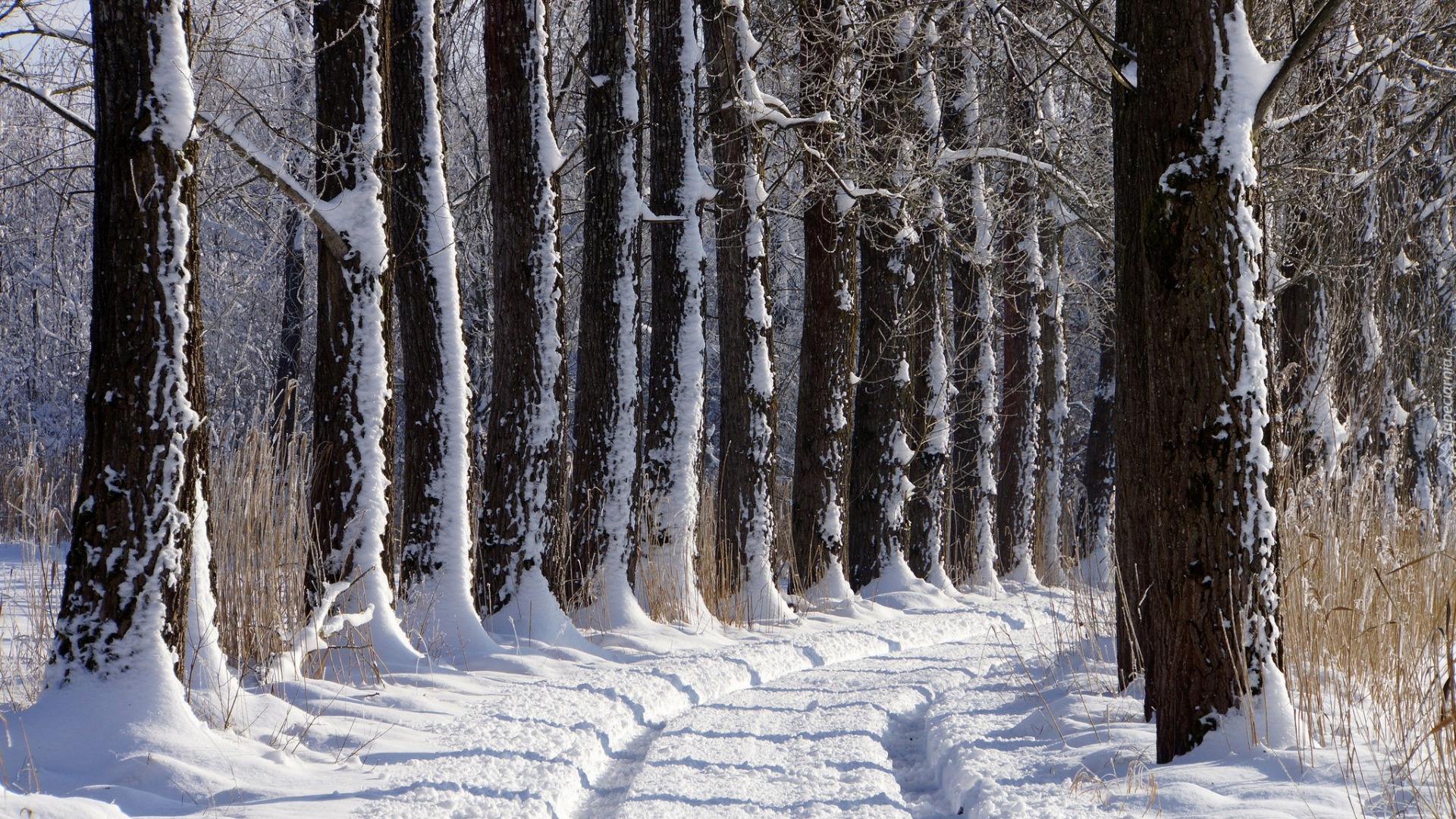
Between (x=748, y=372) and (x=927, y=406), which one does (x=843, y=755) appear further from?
(x=927, y=406)

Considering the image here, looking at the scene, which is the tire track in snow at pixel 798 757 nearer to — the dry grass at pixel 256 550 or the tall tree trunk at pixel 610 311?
the dry grass at pixel 256 550

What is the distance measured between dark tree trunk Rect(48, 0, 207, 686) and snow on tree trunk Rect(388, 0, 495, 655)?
8.25 ft

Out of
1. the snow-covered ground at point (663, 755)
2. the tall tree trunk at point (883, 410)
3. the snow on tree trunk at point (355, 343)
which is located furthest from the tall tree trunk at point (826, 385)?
the snow on tree trunk at point (355, 343)

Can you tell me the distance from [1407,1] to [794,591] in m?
7.17

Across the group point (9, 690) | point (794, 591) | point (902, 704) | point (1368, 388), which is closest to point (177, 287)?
point (9, 690)

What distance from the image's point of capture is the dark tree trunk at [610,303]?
8.82 metres

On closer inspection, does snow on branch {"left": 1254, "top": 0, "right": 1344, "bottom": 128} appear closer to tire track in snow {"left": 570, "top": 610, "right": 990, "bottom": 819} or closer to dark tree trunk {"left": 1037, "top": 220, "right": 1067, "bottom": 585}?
tire track in snow {"left": 570, "top": 610, "right": 990, "bottom": 819}

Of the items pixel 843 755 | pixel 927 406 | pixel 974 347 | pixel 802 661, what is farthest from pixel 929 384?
pixel 843 755

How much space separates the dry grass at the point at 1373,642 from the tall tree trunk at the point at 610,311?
4909 millimetres

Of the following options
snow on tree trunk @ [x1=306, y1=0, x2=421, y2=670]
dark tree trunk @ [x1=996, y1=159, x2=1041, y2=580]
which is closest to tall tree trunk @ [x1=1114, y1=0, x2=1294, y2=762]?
snow on tree trunk @ [x1=306, y1=0, x2=421, y2=670]

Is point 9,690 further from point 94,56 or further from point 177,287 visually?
point 94,56

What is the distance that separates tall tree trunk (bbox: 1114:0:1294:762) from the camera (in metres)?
3.97

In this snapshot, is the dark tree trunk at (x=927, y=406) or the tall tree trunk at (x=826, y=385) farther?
the dark tree trunk at (x=927, y=406)

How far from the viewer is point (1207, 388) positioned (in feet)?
13.1
